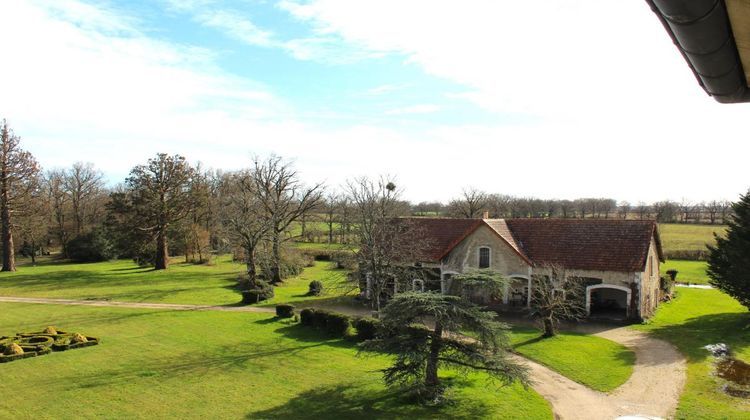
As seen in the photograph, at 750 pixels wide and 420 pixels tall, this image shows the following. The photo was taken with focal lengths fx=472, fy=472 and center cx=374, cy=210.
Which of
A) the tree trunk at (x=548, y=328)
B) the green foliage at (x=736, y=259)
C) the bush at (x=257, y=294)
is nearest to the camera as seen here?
the tree trunk at (x=548, y=328)

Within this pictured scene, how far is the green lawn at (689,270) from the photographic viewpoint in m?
47.8

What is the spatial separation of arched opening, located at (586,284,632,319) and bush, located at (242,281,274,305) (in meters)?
23.5

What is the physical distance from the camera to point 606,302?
32781mm

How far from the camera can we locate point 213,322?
1174 inches

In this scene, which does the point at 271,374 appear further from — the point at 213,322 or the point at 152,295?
the point at 152,295

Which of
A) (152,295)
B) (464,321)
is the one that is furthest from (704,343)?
(152,295)

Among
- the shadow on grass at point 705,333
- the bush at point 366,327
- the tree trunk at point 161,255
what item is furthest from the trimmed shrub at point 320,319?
the tree trunk at point 161,255

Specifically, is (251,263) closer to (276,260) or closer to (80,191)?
(276,260)

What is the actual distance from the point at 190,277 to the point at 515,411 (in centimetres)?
3888

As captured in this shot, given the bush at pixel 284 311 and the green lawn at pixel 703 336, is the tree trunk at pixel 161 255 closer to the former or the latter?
the bush at pixel 284 311

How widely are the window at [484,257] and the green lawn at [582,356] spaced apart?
7071mm

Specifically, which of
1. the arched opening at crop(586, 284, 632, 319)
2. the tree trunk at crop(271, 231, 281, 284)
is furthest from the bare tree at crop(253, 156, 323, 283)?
the arched opening at crop(586, 284, 632, 319)

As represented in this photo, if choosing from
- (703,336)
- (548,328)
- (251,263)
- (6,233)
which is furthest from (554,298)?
(6,233)

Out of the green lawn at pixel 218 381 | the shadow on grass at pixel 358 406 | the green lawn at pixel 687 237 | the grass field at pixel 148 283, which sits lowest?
the shadow on grass at pixel 358 406
